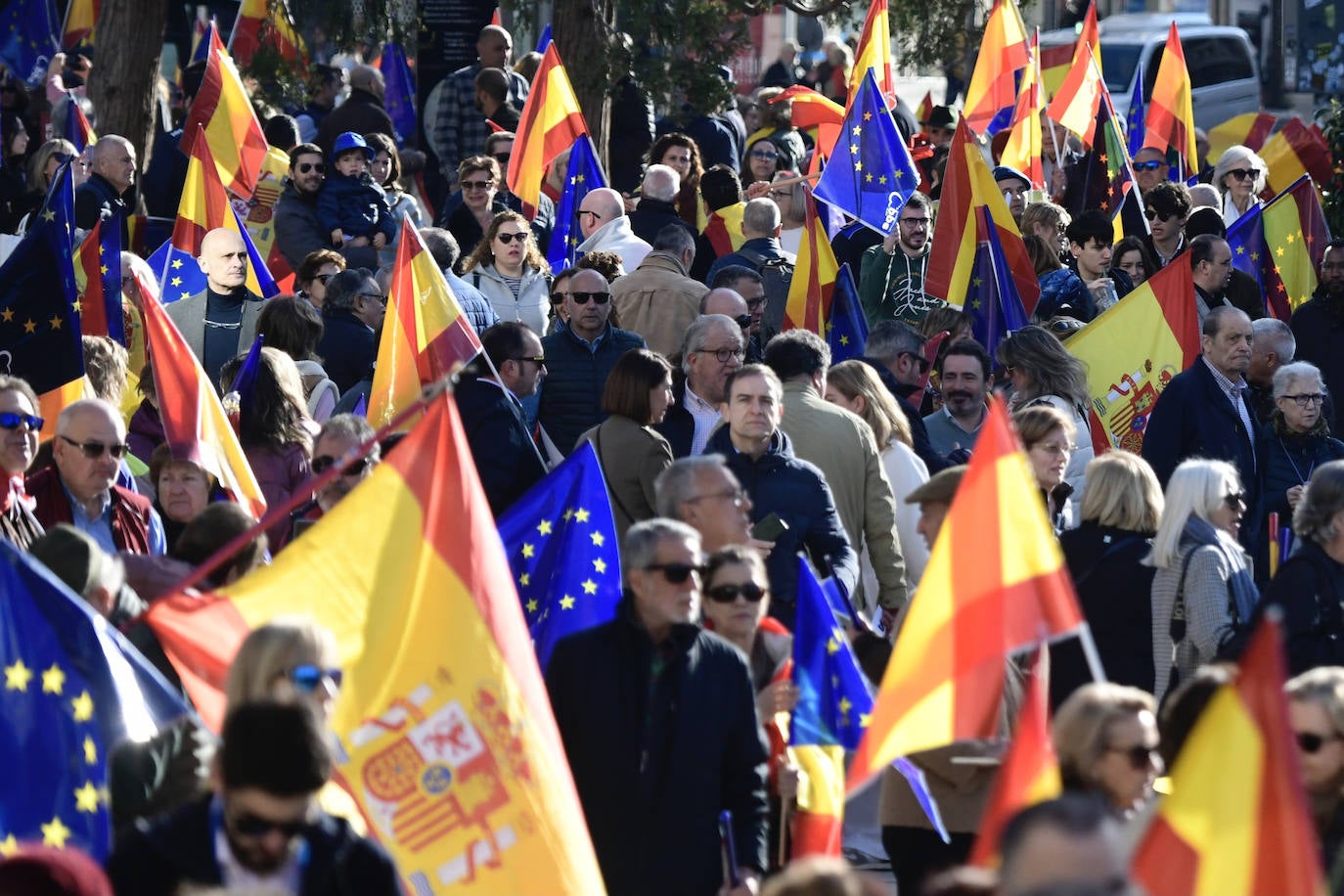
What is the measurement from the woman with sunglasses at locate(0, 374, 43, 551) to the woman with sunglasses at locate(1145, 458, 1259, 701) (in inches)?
129

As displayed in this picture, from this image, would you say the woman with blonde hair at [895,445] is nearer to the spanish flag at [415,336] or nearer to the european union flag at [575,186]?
the spanish flag at [415,336]

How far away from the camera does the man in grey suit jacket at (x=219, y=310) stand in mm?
10633

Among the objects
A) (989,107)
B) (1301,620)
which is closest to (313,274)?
(1301,620)

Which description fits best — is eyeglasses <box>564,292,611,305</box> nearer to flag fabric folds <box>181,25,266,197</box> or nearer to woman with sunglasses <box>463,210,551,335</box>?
woman with sunglasses <box>463,210,551,335</box>

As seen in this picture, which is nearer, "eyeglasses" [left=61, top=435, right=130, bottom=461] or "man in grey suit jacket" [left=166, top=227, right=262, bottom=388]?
"eyeglasses" [left=61, top=435, right=130, bottom=461]

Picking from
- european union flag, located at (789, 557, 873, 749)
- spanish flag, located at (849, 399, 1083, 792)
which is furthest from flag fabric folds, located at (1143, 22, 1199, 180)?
spanish flag, located at (849, 399, 1083, 792)

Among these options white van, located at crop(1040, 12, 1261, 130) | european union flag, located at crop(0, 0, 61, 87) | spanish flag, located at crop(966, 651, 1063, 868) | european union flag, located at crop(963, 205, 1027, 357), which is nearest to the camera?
spanish flag, located at crop(966, 651, 1063, 868)

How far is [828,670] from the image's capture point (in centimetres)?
645

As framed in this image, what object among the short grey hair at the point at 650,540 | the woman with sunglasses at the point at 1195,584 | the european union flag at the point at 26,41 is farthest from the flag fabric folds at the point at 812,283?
the european union flag at the point at 26,41

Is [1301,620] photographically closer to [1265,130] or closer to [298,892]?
[298,892]

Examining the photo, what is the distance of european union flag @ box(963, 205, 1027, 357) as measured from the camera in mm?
11844

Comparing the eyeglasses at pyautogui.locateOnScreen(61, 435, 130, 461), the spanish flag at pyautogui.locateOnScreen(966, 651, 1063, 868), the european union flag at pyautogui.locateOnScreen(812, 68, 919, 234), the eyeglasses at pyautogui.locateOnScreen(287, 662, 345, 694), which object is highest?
the eyeglasses at pyautogui.locateOnScreen(287, 662, 345, 694)

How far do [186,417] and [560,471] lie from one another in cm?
150

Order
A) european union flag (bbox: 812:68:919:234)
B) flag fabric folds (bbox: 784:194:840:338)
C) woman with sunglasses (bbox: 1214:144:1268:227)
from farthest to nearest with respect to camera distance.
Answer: woman with sunglasses (bbox: 1214:144:1268:227) < european union flag (bbox: 812:68:919:234) < flag fabric folds (bbox: 784:194:840:338)
